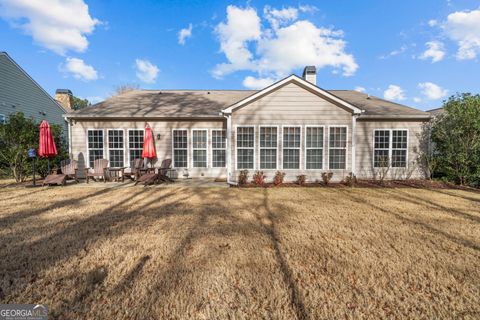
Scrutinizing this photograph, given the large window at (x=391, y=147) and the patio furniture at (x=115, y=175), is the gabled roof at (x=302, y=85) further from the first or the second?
the patio furniture at (x=115, y=175)

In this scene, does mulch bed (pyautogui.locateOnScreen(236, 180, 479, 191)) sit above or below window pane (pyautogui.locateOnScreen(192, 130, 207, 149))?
below

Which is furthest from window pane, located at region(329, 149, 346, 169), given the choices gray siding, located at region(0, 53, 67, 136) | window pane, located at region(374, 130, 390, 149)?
gray siding, located at region(0, 53, 67, 136)

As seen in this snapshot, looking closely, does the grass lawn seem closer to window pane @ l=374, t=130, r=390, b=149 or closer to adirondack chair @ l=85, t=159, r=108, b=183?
adirondack chair @ l=85, t=159, r=108, b=183

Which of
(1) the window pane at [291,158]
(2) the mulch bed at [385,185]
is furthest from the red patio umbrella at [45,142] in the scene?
(1) the window pane at [291,158]

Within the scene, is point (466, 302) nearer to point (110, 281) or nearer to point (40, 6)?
point (110, 281)

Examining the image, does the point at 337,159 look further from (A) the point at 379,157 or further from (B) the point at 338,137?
(A) the point at 379,157

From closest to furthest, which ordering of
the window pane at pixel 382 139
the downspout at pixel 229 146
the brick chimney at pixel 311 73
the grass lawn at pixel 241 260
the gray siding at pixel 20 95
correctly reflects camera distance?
the grass lawn at pixel 241 260 < the downspout at pixel 229 146 < the window pane at pixel 382 139 < the brick chimney at pixel 311 73 < the gray siding at pixel 20 95

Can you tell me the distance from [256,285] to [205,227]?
6.73 ft

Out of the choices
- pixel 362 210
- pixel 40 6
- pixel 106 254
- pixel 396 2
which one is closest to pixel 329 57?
pixel 396 2

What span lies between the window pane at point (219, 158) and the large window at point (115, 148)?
457 centimetres

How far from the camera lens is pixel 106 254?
326 centimetres

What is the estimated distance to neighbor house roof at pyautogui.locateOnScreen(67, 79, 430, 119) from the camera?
33.3 ft

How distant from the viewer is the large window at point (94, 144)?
10586 millimetres

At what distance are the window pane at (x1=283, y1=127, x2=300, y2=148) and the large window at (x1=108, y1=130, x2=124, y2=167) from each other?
795 cm
